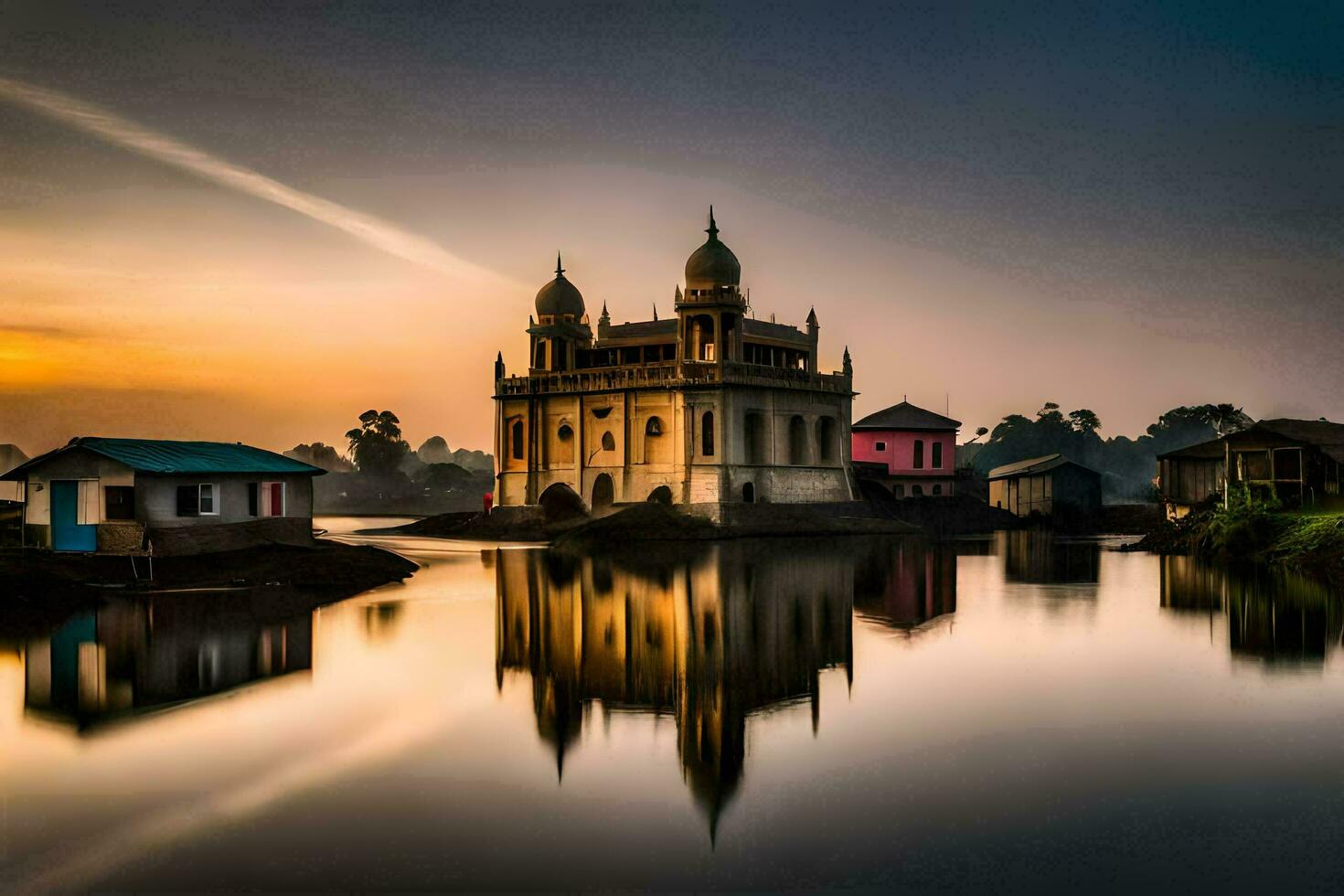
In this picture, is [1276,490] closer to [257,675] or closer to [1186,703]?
[1186,703]

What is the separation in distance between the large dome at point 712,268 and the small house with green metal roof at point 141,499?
38.5 metres

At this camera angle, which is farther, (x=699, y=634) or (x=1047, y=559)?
(x=1047, y=559)

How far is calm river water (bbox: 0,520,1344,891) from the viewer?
11.1 m

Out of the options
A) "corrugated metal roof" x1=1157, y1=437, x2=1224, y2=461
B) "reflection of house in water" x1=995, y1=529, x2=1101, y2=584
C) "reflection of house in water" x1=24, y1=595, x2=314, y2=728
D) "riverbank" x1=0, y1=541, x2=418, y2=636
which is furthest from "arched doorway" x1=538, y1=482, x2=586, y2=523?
"reflection of house in water" x1=24, y1=595, x2=314, y2=728

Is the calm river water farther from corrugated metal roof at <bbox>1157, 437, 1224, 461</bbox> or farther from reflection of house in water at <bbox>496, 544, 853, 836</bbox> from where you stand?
corrugated metal roof at <bbox>1157, 437, 1224, 461</bbox>

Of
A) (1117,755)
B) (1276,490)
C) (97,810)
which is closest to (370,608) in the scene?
(97,810)

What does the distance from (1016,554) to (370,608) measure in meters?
34.0

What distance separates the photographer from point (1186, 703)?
1855 cm

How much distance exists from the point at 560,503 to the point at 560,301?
1467 centimetres

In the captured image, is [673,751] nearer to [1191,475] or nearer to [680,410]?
[680,410]

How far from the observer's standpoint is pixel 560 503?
76.8 meters

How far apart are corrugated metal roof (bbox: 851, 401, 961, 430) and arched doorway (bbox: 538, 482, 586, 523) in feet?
85.3

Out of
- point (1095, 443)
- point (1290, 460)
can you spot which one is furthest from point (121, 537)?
point (1095, 443)

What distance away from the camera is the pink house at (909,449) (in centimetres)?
9156
